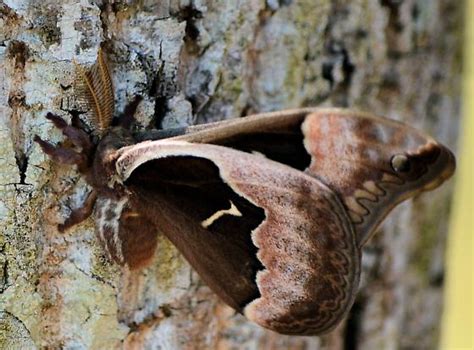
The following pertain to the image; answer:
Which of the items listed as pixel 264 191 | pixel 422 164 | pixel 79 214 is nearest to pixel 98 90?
pixel 79 214

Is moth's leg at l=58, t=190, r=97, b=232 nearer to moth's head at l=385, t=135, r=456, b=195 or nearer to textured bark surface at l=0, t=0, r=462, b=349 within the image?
textured bark surface at l=0, t=0, r=462, b=349

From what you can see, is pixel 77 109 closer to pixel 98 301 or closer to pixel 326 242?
pixel 98 301

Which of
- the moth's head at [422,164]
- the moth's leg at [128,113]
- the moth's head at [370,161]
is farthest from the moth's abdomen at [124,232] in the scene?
the moth's head at [422,164]

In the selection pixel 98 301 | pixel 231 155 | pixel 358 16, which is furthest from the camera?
pixel 358 16

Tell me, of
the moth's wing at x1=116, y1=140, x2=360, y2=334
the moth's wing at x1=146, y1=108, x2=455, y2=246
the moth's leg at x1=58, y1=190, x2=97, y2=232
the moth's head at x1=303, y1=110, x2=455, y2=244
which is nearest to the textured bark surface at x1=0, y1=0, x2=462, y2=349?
the moth's leg at x1=58, y1=190, x2=97, y2=232

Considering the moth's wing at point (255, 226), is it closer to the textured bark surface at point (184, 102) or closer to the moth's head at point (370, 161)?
the moth's head at point (370, 161)

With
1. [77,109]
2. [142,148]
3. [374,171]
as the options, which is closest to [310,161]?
[374,171]
